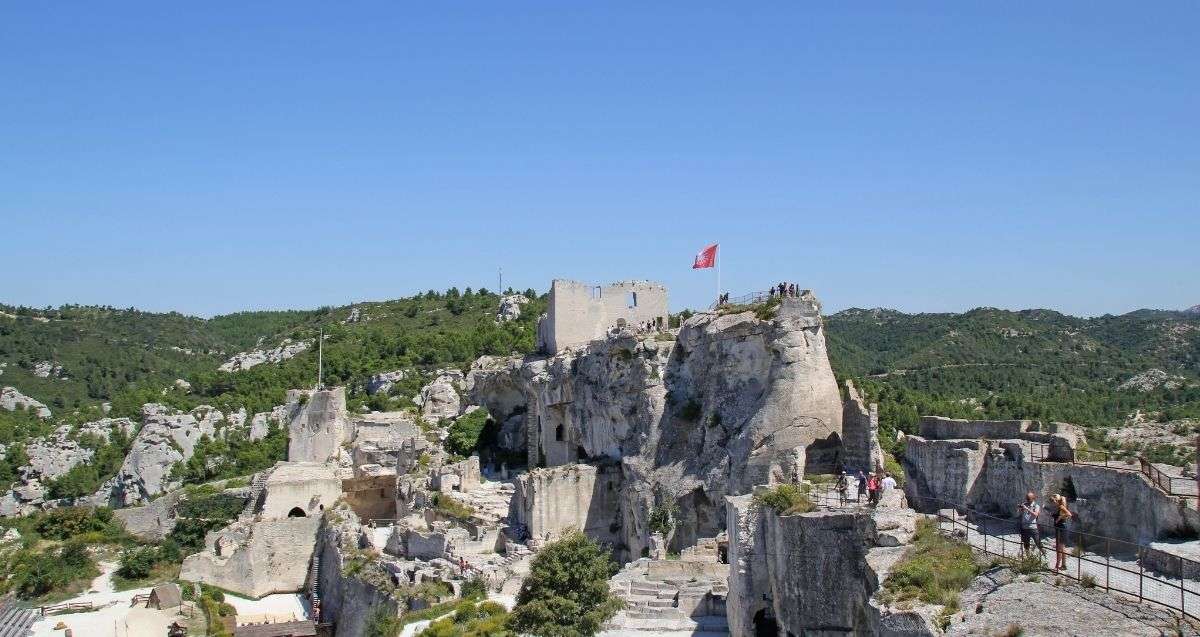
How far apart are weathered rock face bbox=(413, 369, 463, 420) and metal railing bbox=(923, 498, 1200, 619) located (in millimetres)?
38146

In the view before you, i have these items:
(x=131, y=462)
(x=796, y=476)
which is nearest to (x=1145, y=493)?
(x=796, y=476)

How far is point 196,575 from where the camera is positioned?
42.3 metres

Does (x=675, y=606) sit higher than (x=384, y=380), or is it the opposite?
(x=384, y=380)

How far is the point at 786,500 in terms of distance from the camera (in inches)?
850

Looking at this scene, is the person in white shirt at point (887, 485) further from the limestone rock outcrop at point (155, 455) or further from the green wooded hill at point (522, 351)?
the limestone rock outcrop at point (155, 455)

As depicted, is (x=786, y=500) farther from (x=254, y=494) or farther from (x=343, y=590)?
(x=254, y=494)

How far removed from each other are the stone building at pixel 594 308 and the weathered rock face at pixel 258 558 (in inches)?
519

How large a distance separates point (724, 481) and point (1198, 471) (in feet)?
56.6

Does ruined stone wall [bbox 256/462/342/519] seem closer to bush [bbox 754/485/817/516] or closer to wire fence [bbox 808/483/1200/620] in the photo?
bush [bbox 754/485/817/516]

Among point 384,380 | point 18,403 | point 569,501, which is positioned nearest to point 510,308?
point 384,380

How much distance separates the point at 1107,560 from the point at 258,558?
35.9m

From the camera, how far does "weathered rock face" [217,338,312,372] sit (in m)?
85.8

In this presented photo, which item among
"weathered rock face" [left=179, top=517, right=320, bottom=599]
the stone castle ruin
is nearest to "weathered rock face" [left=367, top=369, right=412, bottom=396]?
the stone castle ruin

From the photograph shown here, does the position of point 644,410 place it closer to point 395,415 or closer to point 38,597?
point 395,415
